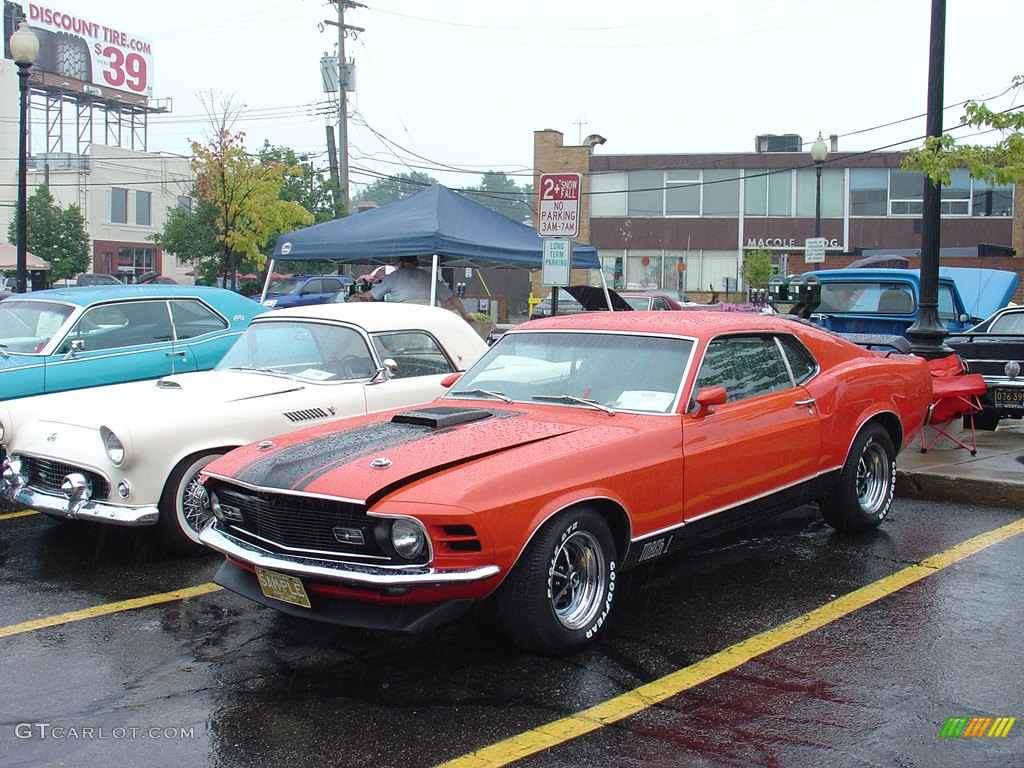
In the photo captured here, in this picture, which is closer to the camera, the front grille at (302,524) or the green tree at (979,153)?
the front grille at (302,524)

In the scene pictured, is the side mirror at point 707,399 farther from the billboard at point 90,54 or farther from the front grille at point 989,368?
the billboard at point 90,54

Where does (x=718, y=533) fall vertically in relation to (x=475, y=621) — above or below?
above

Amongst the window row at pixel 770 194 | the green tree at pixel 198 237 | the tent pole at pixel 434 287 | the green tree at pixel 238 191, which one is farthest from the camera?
the window row at pixel 770 194

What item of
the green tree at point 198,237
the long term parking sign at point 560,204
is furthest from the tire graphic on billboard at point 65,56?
the long term parking sign at point 560,204

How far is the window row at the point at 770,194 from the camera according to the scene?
1758 inches

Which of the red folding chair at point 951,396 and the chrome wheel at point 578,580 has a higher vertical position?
the red folding chair at point 951,396

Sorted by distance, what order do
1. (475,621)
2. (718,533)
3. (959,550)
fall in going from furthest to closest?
(959,550)
(718,533)
(475,621)

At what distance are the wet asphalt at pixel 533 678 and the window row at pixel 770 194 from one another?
4139 centimetres

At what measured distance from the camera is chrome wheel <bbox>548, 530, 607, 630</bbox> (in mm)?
4742

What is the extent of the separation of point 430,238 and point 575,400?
8345 millimetres

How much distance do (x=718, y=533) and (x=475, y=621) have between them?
144 centimetres

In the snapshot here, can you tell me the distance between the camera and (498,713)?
4.13m

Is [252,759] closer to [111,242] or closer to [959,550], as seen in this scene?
[959,550]

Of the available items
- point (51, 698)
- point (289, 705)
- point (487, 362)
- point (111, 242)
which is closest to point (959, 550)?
point (487, 362)
